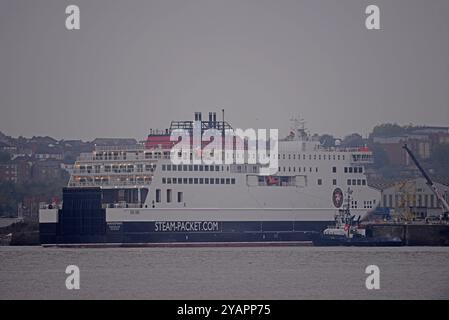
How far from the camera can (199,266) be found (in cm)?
5275

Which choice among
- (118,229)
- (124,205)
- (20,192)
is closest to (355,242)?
(124,205)

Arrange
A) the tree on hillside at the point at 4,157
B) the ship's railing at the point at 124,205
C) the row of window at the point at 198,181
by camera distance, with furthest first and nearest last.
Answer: the tree on hillside at the point at 4,157 → the row of window at the point at 198,181 → the ship's railing at the point at 124,205

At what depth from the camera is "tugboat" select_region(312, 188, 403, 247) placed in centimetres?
6562

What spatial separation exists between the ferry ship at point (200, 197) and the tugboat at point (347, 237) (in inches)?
34.4

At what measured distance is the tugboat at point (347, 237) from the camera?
215ft

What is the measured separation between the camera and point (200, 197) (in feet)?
214

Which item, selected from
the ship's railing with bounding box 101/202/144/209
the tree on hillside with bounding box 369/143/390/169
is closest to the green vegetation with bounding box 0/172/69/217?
the tree on hillside with bounding box 369/143/390/169

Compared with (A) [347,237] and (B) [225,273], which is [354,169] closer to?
(A) [347,237]

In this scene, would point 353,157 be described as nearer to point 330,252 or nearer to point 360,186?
point 360,186

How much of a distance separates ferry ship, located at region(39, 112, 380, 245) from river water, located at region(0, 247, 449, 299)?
3.81 ft

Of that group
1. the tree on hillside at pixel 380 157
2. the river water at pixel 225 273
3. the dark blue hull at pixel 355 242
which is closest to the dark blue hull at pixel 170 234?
the river water at pixel 225 273

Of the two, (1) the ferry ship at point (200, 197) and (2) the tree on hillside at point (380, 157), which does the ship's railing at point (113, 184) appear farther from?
(2) the tree on hillside at point (380, 157)

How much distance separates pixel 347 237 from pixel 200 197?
23.7 ft

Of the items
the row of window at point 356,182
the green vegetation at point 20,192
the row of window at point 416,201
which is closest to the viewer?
the row of window at point 356,182
